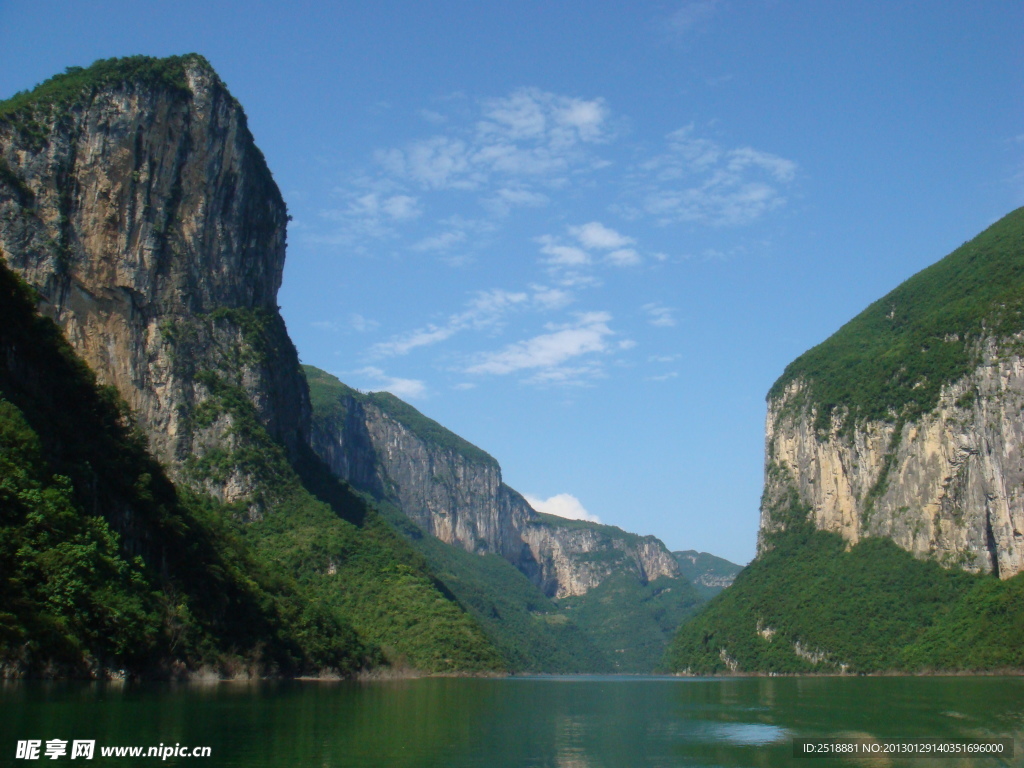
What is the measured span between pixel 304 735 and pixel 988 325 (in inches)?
4741

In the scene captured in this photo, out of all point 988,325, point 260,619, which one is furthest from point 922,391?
point 260,619

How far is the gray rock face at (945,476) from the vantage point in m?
117

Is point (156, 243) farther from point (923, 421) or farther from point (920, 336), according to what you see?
point (920, 336)

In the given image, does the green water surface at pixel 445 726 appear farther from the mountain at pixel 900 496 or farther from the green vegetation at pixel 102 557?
the mountain at pixel 900 496

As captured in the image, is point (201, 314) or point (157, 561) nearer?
point (157, 561)

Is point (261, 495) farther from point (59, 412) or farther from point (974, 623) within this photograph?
point (974, 623)

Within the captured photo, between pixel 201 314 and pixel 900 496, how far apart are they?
101 meters

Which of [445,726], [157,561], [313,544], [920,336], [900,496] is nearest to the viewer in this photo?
[445,726]

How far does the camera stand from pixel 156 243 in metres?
94.4

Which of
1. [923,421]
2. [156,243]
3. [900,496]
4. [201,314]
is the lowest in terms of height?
[900,496]

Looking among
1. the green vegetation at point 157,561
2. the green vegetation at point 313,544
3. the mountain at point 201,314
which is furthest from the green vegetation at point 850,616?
the green vegetation at point 157,561

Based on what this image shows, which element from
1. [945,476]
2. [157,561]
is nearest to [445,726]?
[157,561]

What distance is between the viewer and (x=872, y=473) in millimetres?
145625

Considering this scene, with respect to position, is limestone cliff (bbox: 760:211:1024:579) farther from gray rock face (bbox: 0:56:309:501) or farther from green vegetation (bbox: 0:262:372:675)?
gray rock face (bbox: 0:56:309:501)
